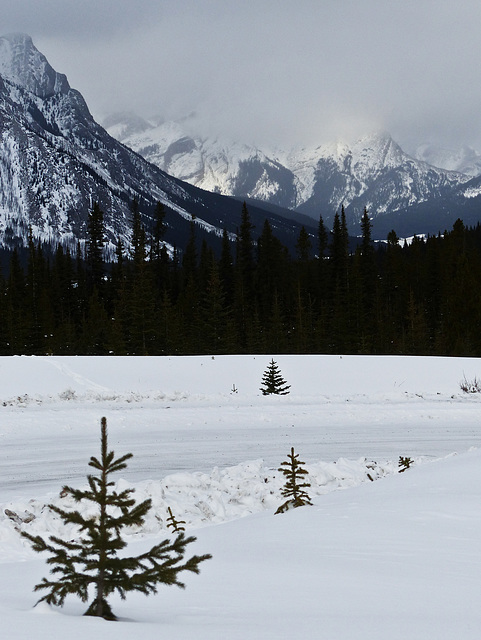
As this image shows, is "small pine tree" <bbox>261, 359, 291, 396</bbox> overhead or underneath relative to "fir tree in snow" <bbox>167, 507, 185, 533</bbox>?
overhead

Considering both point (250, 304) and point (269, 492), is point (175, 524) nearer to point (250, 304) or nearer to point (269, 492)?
point (269, 492)

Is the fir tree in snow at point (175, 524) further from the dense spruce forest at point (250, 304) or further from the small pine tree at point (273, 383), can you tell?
the dense spruce forest at point (250, 304)

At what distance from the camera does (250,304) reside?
66.6m

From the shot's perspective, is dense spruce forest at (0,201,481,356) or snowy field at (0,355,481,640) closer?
snowy field at (0,355,481,640)

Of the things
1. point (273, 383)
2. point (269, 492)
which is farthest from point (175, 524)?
point (273, 383)

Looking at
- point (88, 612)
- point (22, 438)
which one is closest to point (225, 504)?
point (88, 612)

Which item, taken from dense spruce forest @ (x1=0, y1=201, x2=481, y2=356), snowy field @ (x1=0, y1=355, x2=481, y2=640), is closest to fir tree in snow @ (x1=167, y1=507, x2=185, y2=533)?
snowy field @ (x1=0, y1=355, x2=481, y2=640)

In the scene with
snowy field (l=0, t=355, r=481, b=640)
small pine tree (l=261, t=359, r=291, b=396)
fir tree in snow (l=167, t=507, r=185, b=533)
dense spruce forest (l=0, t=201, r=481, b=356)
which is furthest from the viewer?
dense spruce forest (l=0, t=201, r=481, b=356)

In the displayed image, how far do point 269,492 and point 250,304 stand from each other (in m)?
58.2

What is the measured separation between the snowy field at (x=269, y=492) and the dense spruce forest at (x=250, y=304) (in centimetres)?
2514

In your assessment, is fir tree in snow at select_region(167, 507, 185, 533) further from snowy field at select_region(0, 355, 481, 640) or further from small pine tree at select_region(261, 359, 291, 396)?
small pine tree at select_region(261, 359, 291, 396)

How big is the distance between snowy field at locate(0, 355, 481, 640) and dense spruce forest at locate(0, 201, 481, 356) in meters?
25.1

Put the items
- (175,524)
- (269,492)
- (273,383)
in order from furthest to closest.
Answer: (273,383) < (269,492) < (175,524)

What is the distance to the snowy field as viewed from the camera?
3123 millimetres
